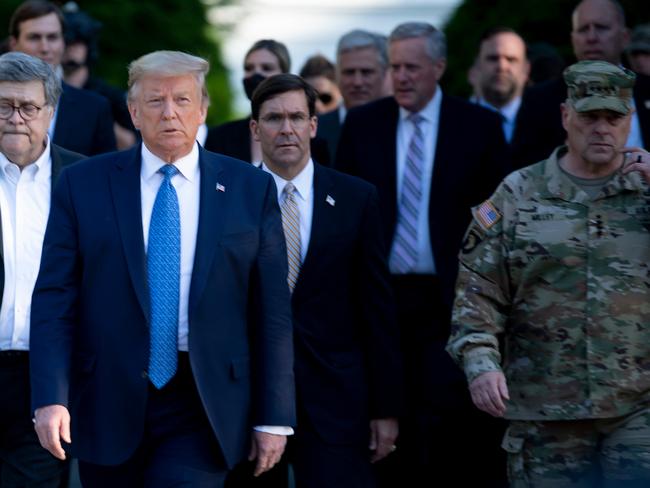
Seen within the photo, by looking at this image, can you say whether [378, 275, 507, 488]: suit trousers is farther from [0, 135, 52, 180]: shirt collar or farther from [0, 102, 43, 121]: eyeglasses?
[0, 102, 43, 121]: eyeglasses

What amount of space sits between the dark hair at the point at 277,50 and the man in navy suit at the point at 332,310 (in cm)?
235

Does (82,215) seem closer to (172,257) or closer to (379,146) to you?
(172,257)

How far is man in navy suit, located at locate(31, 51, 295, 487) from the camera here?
19.8 feet

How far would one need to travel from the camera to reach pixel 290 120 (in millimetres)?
7418

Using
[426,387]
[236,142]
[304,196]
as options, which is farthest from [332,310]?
[236,142]

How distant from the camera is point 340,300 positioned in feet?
24.0

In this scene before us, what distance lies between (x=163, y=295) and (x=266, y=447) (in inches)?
28.5

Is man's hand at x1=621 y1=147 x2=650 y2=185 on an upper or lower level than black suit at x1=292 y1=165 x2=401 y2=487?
upper

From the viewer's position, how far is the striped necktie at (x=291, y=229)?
23.7 feet

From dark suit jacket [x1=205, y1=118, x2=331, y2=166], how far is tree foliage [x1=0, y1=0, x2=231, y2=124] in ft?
49.9

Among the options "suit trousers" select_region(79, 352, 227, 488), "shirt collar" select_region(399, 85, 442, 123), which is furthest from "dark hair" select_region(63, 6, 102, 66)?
"suit trousers" select_region(79, 352, 227, 488)

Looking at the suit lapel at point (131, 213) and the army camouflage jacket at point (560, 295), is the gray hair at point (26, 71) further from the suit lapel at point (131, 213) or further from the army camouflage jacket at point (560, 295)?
the army camouflage jacket at point (560, 295)

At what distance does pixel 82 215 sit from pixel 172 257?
40 centimetres

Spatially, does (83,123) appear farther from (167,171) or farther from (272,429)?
(272,429)
